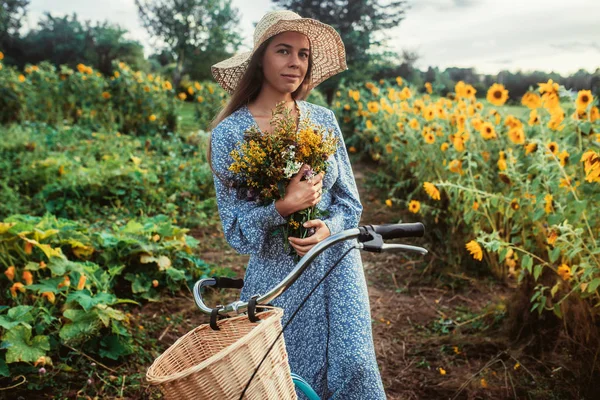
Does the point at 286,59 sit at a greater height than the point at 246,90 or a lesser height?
greater

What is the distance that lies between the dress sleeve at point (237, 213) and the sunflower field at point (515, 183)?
124 centimetres

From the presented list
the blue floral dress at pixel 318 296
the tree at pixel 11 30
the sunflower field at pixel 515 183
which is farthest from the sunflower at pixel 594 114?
the tree at pixel 11 30

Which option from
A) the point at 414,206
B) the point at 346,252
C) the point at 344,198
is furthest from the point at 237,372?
the point at 414,206

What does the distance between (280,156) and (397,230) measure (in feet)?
1.50

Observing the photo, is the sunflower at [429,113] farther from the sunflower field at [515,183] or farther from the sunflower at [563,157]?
the sunflower at [563,157]

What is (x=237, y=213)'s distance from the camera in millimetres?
1860

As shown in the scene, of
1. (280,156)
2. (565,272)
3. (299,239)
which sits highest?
(280,156)

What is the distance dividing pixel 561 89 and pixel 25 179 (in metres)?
4.95

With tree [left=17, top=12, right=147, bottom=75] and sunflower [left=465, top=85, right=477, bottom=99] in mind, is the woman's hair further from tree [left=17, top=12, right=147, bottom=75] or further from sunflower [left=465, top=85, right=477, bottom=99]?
tree [left=17, top=12, right=147, bottom=75]

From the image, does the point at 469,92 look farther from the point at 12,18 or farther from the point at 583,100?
the point at 12,18

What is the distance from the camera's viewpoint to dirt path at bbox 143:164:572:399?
280 cm

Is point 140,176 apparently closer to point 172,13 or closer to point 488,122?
point 488,122

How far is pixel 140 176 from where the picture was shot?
546cm

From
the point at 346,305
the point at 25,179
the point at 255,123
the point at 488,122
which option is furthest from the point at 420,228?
the point at 25,179
